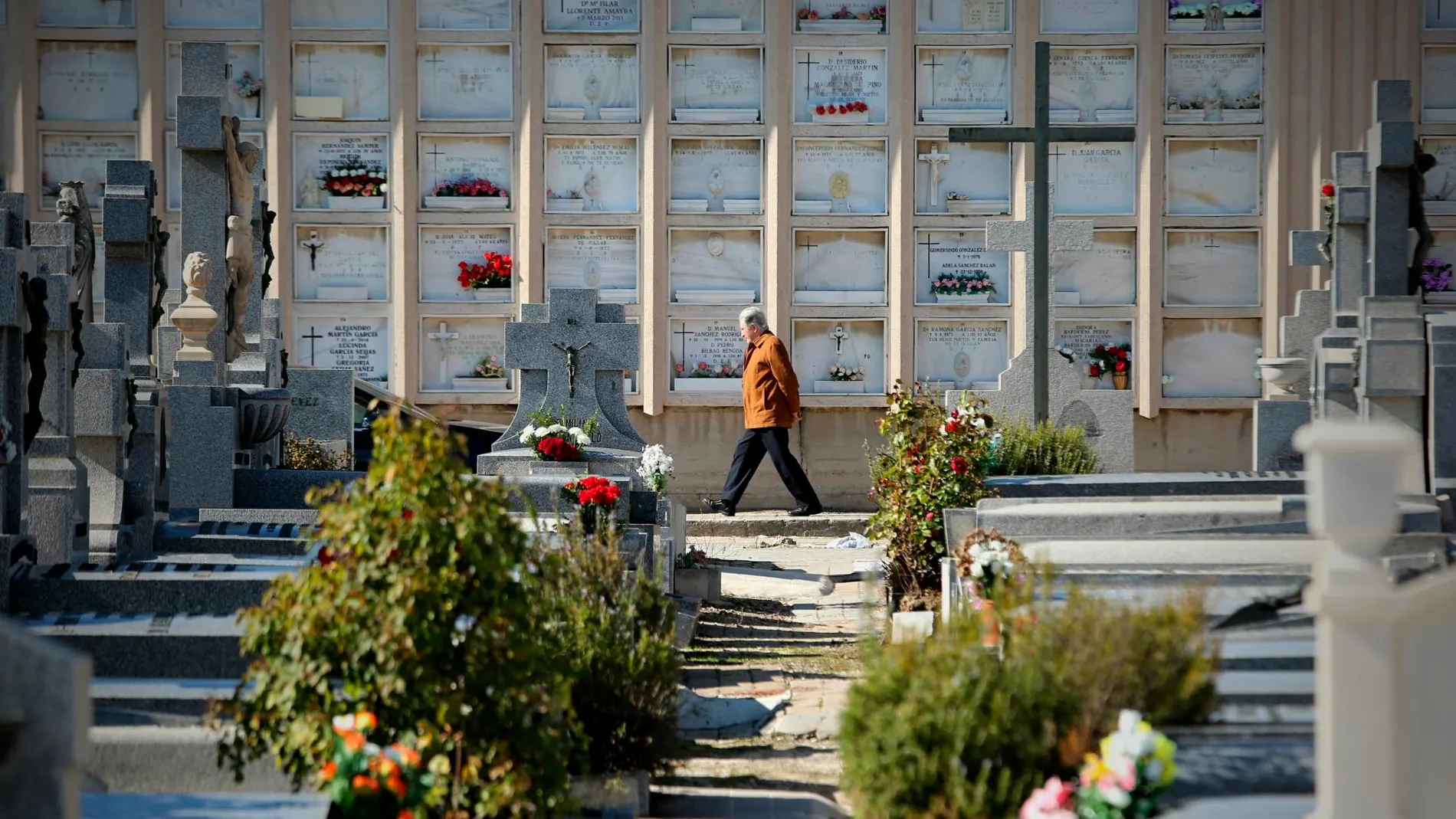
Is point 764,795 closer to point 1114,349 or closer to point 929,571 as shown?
point 929,571

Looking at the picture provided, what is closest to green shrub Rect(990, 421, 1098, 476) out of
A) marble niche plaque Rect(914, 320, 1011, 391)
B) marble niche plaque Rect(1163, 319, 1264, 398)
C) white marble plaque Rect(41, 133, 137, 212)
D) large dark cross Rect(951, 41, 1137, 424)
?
large dark cross Rect(951, 41, 1137, 424)

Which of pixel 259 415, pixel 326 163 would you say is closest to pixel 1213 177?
pixel 326 163

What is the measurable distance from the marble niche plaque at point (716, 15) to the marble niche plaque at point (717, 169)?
1.02 meters

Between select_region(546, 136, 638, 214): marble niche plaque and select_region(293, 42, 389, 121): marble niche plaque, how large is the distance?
1.61 metres

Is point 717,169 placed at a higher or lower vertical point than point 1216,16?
lower

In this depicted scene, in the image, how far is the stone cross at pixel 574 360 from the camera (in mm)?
11383

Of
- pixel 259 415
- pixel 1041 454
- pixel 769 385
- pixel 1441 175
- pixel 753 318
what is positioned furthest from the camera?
pixel 1441 175

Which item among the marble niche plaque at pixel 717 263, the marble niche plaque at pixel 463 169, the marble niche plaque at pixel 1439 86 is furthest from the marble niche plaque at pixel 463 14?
the marble niche plaque at pixel 1439 86

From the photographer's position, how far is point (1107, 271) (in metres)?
15.8

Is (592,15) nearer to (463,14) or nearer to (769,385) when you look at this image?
(463,14)

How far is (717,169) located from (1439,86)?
6436 mm

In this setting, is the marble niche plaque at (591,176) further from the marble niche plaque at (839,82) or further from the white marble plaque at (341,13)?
the white marble plaque at (341,13)

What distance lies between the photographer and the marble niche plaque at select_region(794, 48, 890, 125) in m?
15.8

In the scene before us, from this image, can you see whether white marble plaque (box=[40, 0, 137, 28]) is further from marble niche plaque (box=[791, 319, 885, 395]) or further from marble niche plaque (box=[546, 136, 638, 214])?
marble niche plaque (box=[791, 319, 885, 395])
